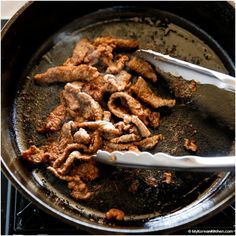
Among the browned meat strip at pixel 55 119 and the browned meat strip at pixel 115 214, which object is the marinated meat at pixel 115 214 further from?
the browned meat strip at pixel 55 119

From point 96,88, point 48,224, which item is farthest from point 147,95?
point 48,224

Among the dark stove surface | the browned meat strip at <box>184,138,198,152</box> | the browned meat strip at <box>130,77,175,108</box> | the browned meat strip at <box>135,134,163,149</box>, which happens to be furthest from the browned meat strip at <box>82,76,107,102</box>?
the dark stove surface

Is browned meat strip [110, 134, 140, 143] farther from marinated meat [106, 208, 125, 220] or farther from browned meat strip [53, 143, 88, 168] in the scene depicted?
marinated meat [106, 208, 125, 220]

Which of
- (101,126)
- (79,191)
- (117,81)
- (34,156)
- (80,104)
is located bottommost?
(79,191)

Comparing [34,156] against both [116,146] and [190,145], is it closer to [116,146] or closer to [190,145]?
[116,146]

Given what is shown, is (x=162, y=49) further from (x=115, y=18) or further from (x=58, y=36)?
(x=58, y=36)

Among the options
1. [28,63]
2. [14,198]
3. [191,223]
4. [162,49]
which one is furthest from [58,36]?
[191,223]
